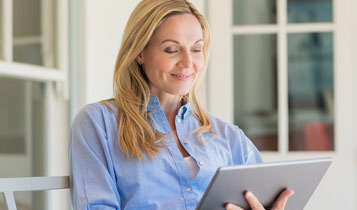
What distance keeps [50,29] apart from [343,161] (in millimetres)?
1894

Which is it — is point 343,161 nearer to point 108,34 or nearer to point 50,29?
point 108,34

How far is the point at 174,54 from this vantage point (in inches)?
70.1

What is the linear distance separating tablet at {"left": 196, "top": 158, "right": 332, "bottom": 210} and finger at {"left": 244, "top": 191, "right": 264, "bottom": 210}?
0.01 metres

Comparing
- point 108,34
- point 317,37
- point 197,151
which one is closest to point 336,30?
point 317,37

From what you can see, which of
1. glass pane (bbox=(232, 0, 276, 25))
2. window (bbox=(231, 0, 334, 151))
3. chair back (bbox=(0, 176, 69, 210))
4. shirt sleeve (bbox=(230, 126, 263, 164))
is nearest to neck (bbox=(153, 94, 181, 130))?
shirt sleeve (bbox=(230, 126, 263, 164))

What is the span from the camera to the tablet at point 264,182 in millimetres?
1379

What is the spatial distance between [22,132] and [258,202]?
4.48 feet

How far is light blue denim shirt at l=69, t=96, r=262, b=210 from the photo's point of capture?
5.28ft

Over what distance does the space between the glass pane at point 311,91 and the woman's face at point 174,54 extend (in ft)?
6.58

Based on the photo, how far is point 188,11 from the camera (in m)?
1.83

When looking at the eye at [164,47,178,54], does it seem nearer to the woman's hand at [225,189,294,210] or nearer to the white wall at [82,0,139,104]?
the woman's hand at [225,189,294,210]

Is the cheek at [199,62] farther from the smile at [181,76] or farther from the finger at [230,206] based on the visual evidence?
the finger at [230,206]

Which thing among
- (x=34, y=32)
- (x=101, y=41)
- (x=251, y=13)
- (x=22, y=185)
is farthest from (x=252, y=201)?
(x=251, y=13)

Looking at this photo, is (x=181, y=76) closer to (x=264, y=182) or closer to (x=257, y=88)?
(x=264, y=182)
